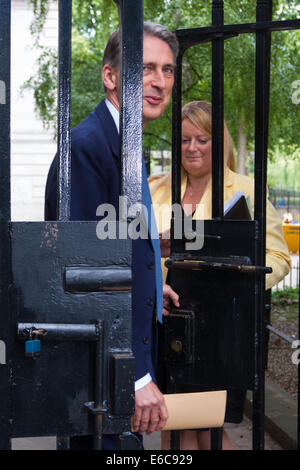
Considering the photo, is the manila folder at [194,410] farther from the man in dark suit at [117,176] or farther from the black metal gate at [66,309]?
the black metal gate at [66,309]

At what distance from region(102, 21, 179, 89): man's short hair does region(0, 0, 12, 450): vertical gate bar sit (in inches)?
30.0

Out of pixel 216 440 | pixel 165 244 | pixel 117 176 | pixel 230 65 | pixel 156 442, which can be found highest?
pixel 230 65

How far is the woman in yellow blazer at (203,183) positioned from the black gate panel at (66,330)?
6.24 ft

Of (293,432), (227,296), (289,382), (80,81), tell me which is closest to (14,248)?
(227,296)

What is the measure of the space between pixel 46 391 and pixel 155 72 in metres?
1.36

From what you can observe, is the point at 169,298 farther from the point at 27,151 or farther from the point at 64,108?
the point at 27,151

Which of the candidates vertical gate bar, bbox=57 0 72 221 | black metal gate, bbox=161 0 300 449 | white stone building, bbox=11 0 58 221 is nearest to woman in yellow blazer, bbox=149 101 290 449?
black metal gate, bbox=161 0 300 449

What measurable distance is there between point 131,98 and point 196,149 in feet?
6.24

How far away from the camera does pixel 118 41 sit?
2.21 metres

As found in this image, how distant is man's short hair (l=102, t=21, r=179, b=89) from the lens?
2230 millimetres

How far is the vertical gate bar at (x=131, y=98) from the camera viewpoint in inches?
60.9

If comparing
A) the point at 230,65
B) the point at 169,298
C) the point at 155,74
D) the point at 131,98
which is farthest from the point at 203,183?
the point at 230,65

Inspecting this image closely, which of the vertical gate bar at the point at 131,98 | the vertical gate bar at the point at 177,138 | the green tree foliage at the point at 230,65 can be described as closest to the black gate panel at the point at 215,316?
the vertical gate bar at the point at 177,138
